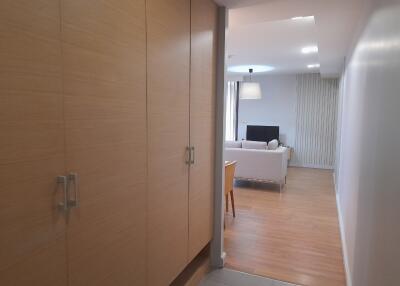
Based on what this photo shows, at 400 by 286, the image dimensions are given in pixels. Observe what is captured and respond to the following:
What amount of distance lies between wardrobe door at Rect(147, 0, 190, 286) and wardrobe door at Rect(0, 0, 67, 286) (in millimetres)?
623

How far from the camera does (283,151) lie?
5312 mm

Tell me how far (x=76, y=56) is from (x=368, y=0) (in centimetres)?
212

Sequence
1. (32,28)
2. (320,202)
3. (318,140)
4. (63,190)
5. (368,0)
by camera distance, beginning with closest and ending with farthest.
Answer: (32,28), (63,190), (368,0), (320,202), (318,140)

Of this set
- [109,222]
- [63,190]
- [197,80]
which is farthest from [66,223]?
[197,80]

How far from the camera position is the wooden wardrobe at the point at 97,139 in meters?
0.95

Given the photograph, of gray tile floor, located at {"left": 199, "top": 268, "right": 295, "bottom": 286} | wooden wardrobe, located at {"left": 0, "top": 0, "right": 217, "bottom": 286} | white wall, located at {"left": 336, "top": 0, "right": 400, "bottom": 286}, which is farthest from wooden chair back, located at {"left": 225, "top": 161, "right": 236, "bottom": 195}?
white wall, located at {"left": 336, "top": 0, "right": 400, "bottom": 286}

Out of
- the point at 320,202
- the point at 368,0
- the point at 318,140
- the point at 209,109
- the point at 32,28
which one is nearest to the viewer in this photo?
the point at 32,28

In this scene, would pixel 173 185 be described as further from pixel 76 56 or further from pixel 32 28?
pixel 32 28

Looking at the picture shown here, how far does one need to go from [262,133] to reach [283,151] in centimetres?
290

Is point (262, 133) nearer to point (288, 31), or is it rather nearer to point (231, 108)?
point (231, 108)

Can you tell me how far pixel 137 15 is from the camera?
1489mm

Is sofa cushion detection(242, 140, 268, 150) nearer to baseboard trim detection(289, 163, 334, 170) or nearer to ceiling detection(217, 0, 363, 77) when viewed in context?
ceiling detection(217, 0, 363, 77)

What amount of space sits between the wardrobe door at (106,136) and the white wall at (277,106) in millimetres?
7078

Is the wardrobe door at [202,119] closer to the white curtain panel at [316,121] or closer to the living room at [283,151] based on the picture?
the living room at [283,151]
